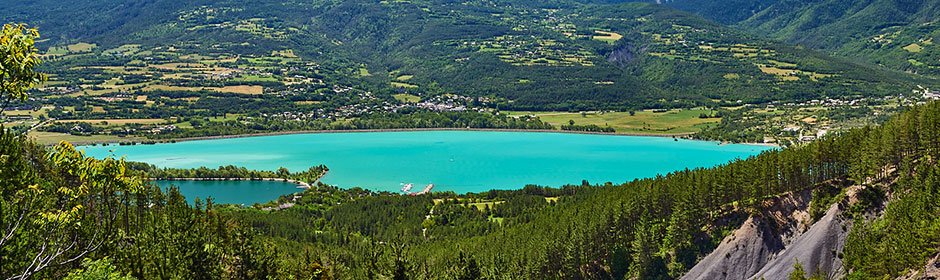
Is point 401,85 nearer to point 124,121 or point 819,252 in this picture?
point 124,121

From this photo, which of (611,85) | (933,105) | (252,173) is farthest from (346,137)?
(933,105)

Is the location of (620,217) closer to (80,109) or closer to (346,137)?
(346,137)

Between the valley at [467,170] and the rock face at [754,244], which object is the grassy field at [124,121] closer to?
the valley at [467,170]

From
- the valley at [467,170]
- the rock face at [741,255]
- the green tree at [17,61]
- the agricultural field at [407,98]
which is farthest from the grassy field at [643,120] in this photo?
the green tree at [17,61]

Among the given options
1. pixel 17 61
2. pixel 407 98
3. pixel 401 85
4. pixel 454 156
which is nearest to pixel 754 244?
pixel 17 61

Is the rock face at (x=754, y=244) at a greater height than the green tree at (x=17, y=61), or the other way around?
the green tree at (x=17, y=61)

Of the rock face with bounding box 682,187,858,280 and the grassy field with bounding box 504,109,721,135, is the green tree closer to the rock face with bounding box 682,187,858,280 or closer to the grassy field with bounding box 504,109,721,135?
the rock face with bounding box 682,187,858,280
